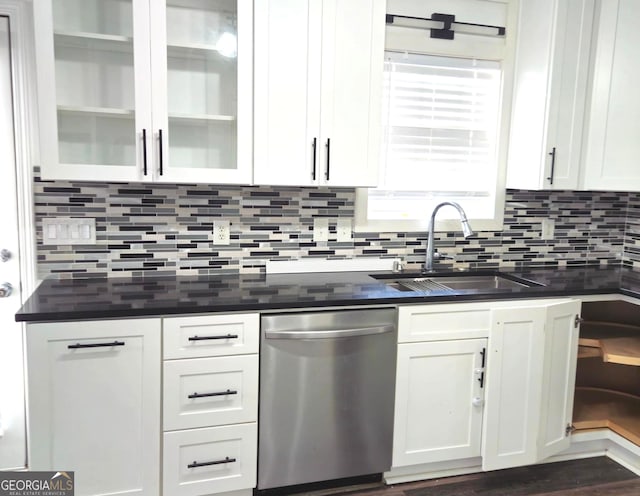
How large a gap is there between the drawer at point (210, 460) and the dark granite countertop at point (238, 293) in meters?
0.51

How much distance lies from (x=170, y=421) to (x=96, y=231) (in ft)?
3.16

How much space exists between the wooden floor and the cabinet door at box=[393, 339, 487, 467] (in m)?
0.14

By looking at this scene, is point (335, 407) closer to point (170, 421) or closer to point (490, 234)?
point (170, 421)

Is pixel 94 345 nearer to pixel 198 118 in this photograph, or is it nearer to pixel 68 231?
pixel 68 231

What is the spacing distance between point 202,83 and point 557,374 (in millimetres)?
2123

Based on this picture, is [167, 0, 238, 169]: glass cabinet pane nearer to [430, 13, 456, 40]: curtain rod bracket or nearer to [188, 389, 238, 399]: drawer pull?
[188, 389, 238, 399]: drawer pull

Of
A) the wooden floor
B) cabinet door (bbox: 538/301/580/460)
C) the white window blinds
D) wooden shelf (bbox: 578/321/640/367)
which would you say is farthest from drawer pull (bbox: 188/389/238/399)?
wooden shelf (bbox: 578/321/640/367)

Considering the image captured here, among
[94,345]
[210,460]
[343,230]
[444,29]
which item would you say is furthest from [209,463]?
[444,29]

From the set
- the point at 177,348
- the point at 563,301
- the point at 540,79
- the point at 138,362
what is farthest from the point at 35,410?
the point at 540,79

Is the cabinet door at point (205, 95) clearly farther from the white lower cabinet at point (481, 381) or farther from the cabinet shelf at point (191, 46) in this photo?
the white lower cabinet at point (481, 381)

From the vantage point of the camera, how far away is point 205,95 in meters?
2.28

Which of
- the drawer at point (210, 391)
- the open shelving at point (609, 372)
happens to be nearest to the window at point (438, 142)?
the open shelving at point (609, 372)

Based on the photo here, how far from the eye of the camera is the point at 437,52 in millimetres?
2766

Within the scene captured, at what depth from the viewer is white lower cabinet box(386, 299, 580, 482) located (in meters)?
2.27
